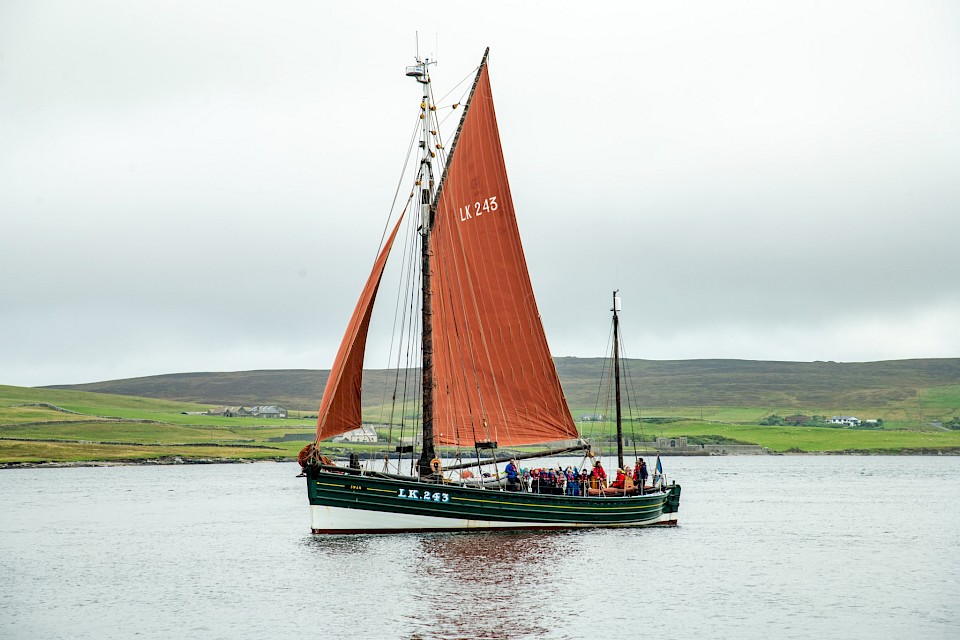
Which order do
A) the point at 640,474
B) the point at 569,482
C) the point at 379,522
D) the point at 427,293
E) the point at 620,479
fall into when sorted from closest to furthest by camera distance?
the point at 379,522, the point at 427,293, the point at 569,482, the point at 620,479, the point at 640,474

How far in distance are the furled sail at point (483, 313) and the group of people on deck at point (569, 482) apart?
1.77 meters

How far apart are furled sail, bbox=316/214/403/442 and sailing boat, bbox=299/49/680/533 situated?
3.9 inches

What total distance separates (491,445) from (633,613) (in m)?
16.8

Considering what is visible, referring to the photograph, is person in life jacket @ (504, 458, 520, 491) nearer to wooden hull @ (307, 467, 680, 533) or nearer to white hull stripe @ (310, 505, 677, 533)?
wooden hull @ (307, 467, 680, 533)

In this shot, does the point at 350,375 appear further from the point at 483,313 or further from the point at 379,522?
the point at 483,313

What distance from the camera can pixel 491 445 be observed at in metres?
52.5

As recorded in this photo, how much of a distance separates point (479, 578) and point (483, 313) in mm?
16467

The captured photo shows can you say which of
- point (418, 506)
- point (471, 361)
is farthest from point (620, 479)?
point (418, 506)

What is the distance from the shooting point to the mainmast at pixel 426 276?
52438mm

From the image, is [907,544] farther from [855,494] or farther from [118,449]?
[118,449]

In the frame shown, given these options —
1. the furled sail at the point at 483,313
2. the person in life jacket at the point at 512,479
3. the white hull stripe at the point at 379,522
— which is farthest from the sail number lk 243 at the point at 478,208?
the white hull stripe at the point at 379,522

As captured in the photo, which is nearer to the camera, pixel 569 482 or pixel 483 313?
pixel 483 313

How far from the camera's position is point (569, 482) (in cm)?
5559

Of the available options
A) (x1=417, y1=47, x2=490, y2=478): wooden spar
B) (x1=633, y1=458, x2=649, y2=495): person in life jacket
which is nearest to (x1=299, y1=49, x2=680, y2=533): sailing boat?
(x1=417, y1=47, x2=490, y2=478): wooden spar
